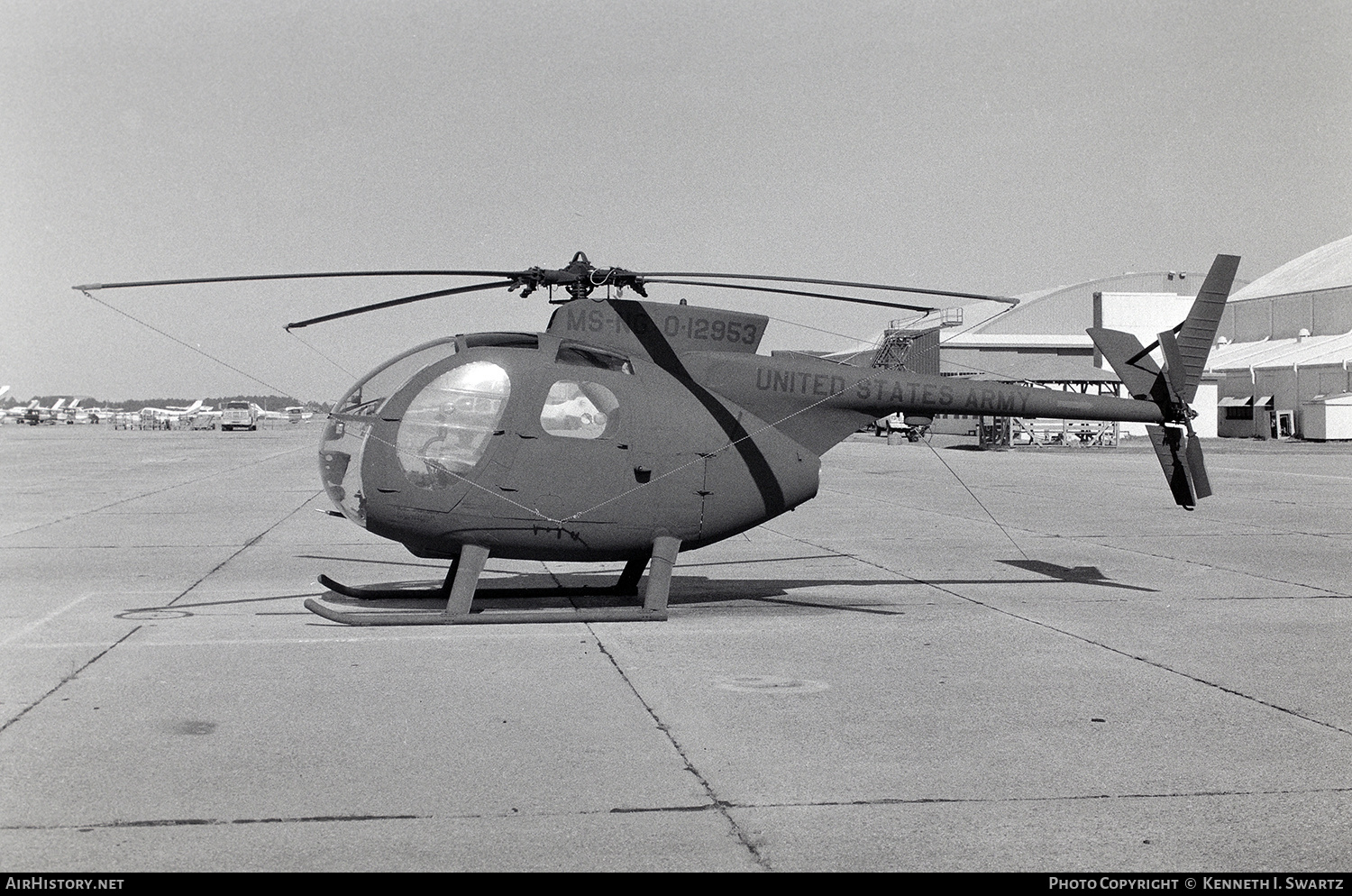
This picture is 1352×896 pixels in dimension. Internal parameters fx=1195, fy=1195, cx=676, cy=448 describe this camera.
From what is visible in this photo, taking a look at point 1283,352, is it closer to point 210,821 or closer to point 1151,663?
point 1151,663

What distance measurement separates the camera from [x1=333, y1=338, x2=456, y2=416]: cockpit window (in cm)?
930

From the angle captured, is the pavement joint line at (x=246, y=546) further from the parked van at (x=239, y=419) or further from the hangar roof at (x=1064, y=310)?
the hangar roof at (x=1064, y=310)

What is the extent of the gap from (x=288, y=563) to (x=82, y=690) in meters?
6.53

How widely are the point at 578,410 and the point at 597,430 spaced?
0.73ft

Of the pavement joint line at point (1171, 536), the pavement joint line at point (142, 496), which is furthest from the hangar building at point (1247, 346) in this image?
the pavement joint line at point (1171, 536)

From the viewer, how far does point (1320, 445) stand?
5438cm

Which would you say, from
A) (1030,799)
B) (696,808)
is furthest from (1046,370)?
(696,808)

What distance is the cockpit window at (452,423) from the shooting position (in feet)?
30.1

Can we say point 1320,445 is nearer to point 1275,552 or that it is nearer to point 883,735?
point 1275,552

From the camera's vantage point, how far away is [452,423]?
926cm

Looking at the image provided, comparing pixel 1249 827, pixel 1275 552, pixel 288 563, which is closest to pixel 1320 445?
pixel 1275 552

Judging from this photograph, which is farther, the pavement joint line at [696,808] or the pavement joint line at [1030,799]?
the pavement joint line at [1030,799]

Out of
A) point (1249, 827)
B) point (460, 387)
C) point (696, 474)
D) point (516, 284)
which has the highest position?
point (516, 284)

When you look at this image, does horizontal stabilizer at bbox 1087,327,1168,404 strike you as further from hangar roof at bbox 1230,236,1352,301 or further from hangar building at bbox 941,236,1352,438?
hangar roof at bbox 1230,236,1352,301
